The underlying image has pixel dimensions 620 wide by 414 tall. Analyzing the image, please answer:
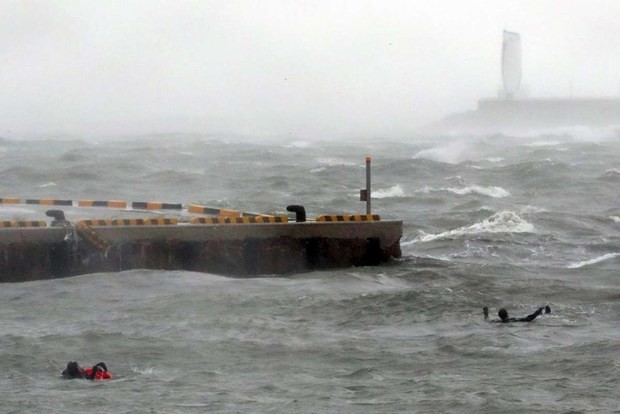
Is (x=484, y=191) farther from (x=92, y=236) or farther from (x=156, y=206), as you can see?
(x=92, y=236)

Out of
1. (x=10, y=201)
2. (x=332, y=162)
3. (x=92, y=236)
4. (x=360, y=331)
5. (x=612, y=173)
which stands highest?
(x=332, y=162)

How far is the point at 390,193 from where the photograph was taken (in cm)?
3769

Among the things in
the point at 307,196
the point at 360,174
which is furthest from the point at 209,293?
the point at 360,174

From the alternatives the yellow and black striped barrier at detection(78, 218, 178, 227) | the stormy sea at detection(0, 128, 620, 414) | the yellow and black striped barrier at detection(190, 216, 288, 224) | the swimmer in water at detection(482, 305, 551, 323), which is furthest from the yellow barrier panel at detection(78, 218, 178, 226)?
the swimmer in water at detection(482, 305, 551, 323)

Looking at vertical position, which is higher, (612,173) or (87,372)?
(612,173)

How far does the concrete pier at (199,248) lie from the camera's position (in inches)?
811

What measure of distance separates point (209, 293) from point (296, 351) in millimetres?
3713

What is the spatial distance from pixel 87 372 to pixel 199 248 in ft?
23.0

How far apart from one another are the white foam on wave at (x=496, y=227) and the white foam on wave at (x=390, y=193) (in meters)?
6.31

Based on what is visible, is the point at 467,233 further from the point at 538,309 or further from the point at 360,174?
the point at 360,174

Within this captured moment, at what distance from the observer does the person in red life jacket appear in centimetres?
1449

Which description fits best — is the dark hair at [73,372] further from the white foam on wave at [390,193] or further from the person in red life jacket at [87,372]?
the white foam on wave at [390,193]

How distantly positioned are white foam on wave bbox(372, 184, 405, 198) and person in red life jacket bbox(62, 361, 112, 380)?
73.8ft

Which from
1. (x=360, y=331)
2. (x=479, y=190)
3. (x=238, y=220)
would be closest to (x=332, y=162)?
(x=479, y=190)
